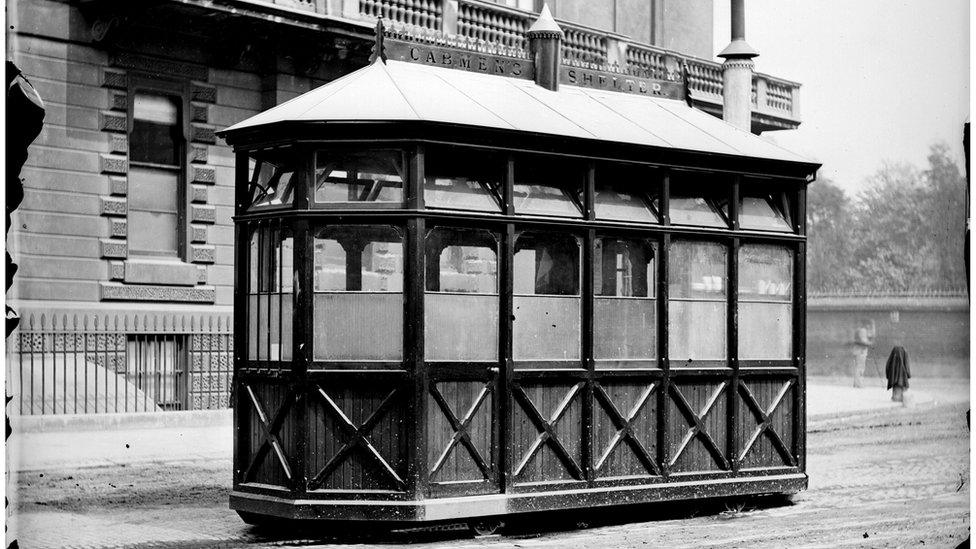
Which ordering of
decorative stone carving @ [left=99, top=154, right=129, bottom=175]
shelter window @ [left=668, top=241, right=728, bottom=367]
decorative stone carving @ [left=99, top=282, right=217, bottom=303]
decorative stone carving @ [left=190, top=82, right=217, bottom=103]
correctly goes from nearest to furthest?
shelter window @ [left=668, top=241, right=728, bottom=367] → decorative stone carving @ [left=99, top=282, right=217, bottom=303] → decorative stone carving @ [left=99, top=154, right=129, bottom=175] → decorative stone carving @ [left=190, top=82, right=217, bottom=103]

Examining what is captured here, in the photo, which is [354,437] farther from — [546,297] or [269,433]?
[546,297]

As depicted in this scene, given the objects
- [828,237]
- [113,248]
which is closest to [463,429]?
[113,248]

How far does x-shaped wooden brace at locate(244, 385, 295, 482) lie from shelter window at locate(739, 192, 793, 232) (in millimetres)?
4787

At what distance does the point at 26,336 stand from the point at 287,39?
7.01m

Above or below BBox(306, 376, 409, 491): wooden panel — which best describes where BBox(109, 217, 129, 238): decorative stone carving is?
above

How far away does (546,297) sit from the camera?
1215cm

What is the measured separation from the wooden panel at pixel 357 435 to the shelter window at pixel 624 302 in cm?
209

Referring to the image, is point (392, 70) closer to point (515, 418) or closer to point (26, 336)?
point (515, 418)

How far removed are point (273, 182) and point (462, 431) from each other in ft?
8.51

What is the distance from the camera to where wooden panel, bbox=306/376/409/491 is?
11164 millimetres

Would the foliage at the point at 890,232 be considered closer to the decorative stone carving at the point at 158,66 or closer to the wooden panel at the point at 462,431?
the wooden panel at the point at 462,431

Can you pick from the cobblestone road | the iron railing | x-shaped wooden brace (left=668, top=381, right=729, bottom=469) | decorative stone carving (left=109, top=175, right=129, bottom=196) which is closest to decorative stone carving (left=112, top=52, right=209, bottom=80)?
decorative stone carving (left=109, top=175, right=129, bottom=196)

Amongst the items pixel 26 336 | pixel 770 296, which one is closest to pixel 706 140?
pixel 770 296

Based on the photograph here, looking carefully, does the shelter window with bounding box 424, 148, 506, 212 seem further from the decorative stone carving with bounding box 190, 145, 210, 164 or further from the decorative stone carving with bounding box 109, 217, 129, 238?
the decorative stone carving with bounding box 190, 145, 210, 164
